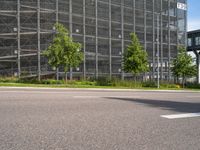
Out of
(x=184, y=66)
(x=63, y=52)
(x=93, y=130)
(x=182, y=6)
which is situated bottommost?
(x=93, y=130)

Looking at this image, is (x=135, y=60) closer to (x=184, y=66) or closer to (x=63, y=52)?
(x=63, y=52)

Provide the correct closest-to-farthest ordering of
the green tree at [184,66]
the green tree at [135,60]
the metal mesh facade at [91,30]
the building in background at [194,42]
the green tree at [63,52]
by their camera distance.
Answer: the green tree at [63,52] → the green tree at [135,60] → the metal mesh facade at [91,30] → the green tree at [184,66] → the building in background at [194,42]

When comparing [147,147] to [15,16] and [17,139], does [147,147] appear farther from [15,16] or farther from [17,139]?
[15,16]

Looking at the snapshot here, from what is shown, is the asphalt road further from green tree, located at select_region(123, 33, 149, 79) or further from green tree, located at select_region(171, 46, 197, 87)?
green tree, located at select_region(171, 46, 197, 87)

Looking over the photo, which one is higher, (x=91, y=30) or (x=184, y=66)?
(x=91, y=30)

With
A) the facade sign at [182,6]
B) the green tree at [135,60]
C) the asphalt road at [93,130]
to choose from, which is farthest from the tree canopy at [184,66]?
the asphalt road at [93,130]

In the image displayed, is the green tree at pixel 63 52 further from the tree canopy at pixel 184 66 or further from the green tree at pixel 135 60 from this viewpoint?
the tree canopy at pixel 184 66

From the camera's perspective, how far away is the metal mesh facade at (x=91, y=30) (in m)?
47.3

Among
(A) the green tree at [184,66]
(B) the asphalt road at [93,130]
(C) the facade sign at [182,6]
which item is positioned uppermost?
(C) the facade sign at [182,6]

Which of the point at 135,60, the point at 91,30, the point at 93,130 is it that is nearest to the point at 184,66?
the point at 135,60

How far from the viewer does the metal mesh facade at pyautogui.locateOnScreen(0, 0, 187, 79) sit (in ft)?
155

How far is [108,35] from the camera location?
189 feet

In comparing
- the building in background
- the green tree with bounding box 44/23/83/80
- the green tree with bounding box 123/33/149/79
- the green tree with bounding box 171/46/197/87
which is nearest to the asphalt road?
the green tree with bounding box 44/23/83/80

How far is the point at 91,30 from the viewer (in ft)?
182
